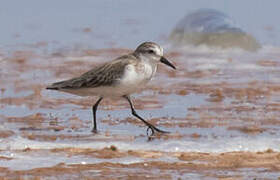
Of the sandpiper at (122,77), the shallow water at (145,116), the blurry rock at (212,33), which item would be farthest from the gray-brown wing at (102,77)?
the blurry rock at (212,33)

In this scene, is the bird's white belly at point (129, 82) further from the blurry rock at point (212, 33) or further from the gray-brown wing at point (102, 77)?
the blurry rock at point (212, 33)

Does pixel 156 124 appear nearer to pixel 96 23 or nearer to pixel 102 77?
pixel 102 77

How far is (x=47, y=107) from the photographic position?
13086 mm

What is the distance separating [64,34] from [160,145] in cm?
1197

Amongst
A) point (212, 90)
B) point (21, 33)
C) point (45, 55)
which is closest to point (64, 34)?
point (21, 33)

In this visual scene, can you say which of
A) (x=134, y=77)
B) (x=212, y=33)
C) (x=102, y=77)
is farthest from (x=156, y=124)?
(x=212, y=33)

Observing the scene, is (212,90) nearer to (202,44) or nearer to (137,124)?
(137,124)

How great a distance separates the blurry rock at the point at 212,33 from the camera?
19.3 metres

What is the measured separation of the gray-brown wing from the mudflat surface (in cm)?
53

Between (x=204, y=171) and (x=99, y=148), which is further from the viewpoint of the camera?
(x=99, y=148)

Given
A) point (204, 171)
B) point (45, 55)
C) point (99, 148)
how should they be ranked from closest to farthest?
point (204, 171) < point (99, 148) < point (45, 55)

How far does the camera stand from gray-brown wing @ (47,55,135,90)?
11.2 metres

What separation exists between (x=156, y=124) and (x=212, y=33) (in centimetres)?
800

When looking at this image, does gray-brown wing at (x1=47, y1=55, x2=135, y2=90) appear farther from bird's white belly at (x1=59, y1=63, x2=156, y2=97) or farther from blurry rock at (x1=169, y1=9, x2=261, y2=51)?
blurry rock at (x1=169, y1=9, x2=261, y2=51)
